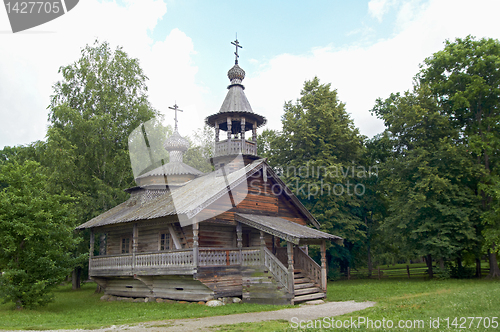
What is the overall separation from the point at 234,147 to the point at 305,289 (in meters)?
9.77

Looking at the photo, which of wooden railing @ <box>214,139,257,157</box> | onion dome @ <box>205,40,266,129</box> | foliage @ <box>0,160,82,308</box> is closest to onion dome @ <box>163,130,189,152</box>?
onion dome @ <box>205,40,266,129</box>

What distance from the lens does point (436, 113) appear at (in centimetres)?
2869

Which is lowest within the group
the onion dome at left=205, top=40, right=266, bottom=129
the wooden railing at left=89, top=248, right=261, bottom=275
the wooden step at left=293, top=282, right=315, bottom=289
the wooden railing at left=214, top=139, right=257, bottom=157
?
the wooden step at left=293, top=282, right=315, bottom=289

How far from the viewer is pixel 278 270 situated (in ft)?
55.7

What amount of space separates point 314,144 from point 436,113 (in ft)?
31.1

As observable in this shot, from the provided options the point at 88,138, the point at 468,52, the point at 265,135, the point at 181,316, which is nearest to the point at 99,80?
the point at 88,138

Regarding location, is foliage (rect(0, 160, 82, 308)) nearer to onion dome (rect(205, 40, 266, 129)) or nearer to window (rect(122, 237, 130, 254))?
window (rect(122, 237, 130, 254))

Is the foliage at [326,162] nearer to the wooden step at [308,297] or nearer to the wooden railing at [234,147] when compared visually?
the wooden railing at [234,147]

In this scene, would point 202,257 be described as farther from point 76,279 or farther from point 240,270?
point 76,279

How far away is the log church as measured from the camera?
1728 cm

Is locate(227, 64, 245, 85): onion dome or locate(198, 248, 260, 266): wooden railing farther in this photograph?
locate(227, 64, 245, 85): onion dome

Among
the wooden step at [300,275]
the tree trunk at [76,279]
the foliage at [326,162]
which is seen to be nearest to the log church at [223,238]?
the wooden step at [300,275]

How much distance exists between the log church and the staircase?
0.17 ft

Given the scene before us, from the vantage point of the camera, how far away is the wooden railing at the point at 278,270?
16516 millimetres
